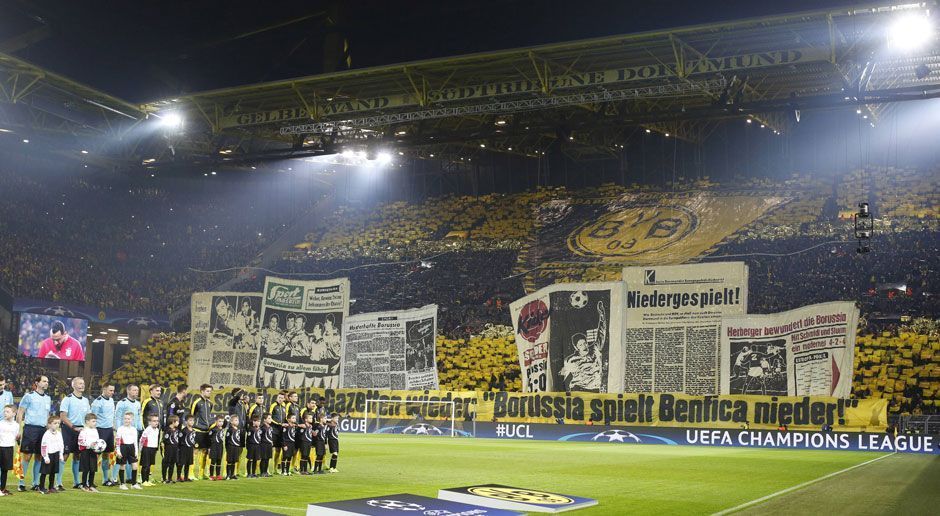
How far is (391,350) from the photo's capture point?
35.6 meters

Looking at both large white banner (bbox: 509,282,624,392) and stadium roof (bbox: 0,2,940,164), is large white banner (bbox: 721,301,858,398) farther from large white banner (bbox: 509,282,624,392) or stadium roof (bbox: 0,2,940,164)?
stadium roof (bbox: 0,2,940,164)

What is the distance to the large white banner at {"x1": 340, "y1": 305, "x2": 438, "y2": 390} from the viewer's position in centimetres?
3491

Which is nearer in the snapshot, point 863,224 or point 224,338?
point 863,224

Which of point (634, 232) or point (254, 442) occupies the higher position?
point (634, 232)

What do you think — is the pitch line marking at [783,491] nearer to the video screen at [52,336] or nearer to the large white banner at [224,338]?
the large white banner at [224,338]

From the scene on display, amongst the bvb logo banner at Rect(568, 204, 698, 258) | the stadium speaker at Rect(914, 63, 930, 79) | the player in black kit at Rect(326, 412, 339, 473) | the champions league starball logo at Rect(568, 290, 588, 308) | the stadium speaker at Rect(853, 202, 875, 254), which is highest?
the stadium speaker at Rect(914, 63, 930, 79)

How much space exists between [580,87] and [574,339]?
9178 millimetres

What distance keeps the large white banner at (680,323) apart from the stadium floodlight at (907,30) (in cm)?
938

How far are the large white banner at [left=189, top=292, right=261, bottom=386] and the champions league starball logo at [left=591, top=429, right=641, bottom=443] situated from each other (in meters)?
15.0

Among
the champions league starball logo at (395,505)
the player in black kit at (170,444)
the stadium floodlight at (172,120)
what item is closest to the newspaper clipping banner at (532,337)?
the stadium floodlight at (172,120)

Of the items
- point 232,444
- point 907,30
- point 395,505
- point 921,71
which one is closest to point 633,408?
point 907,30

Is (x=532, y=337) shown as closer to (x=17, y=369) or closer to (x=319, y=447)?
(x=319, y=447)

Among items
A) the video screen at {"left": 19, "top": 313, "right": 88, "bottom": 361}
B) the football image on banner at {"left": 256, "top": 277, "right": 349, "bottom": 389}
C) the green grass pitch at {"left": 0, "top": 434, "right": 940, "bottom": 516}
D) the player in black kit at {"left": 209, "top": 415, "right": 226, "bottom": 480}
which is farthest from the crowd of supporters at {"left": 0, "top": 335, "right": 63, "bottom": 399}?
the player in black kit at {"left": 209, "top": 415, "right": 226, "bottom": 480}

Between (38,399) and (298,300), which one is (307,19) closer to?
(298,300)
